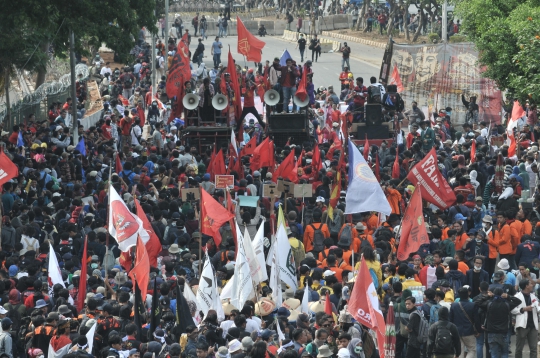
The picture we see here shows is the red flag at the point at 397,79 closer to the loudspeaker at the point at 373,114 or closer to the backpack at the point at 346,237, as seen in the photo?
the loudspeaker at the point at 373,114

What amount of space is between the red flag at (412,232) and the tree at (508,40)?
694 centimetres

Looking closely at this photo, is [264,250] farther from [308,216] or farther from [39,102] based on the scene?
[39,102]

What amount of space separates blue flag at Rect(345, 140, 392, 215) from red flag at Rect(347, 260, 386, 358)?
153 inches

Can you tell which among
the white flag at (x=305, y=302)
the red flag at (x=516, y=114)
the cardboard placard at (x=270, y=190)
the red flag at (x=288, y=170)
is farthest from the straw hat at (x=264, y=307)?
the red flag at (x=516, y=114)

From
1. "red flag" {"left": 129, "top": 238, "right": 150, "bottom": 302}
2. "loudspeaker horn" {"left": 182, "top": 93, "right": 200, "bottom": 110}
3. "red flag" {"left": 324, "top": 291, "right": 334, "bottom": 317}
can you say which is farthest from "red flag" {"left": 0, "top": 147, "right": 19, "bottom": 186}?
"loudspeaker horn" {"left": 182, "top": 93, "right": 200, "bottom": 110}

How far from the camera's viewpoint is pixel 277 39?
213 feet

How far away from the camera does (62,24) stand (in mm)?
25906

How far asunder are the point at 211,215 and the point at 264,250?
1.40 metres

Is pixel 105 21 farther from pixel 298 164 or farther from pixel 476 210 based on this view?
pixel 476 210

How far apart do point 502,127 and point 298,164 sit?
8581 millimetres

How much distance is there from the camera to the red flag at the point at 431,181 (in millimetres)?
19125

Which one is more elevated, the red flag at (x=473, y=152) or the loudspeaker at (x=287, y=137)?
the red flag at (x=473, y=152)

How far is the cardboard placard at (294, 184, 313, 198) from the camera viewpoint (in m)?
19.9

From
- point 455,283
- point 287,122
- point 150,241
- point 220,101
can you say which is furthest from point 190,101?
point 455,283
